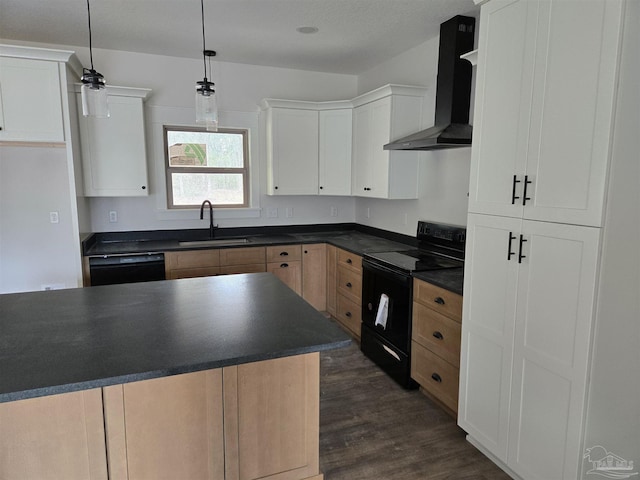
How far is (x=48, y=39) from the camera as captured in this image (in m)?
3.44

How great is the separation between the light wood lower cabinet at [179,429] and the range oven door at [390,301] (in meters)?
1.33

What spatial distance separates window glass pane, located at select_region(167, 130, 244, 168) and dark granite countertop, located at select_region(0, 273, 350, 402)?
7.26 ft

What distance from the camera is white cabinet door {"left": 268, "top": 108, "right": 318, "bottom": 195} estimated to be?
165 inches

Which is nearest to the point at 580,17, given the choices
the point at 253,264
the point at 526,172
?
the point at 526,172

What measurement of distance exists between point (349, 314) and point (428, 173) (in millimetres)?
1497

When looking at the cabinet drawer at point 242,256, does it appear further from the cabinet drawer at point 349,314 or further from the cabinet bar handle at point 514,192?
the cabinet bar handle at point 514,192

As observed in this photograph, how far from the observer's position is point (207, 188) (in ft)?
14.2

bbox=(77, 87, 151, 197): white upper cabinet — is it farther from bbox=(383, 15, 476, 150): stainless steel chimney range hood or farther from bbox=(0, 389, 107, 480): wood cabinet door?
bbox=(0, 389, 107, 480): wood cabinet door

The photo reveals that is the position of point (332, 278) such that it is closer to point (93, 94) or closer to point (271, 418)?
point (271, 418)

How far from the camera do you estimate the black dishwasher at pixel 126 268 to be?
135 inches

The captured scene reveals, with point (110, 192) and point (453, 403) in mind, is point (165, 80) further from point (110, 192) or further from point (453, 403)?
point (453, 403)

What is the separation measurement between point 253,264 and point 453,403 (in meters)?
2.20

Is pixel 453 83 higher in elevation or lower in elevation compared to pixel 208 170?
higher

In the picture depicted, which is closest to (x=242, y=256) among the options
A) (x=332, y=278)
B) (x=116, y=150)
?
(x=332, y=278)
